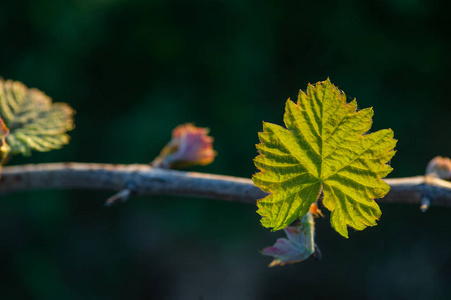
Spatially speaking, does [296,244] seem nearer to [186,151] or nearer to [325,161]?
[325,161]

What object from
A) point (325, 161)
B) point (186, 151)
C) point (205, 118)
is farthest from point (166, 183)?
point (205, 118)

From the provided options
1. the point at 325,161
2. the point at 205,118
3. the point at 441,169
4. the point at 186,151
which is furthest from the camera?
the point at 205,118

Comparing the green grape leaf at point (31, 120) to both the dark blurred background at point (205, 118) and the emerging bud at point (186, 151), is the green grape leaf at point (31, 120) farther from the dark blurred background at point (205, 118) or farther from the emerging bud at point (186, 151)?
the dark blurred background at point (205, 118)

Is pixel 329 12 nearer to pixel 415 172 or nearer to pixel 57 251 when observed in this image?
pixel 415 172

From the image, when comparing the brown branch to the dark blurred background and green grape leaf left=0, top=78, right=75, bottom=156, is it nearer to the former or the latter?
green grape leaf left=0, top=78, right=75, bottom=156

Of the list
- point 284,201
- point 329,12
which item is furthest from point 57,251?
point 284,201

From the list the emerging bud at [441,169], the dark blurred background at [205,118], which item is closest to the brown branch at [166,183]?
the emerging bud at [441,169]
